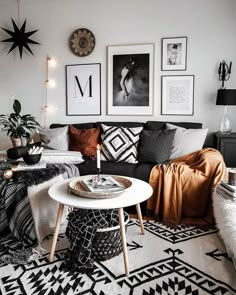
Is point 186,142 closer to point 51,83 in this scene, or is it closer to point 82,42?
point 82,42

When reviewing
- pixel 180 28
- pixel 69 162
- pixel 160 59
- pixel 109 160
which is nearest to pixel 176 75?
pixel 160 59

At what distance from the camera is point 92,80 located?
380 centimetres

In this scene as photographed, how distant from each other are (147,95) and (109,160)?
1043 mm

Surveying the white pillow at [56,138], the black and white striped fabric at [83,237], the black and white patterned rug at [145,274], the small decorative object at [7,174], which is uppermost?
the white pillow at [56,138]

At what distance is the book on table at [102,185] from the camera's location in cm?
196

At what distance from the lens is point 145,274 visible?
1.80 metres

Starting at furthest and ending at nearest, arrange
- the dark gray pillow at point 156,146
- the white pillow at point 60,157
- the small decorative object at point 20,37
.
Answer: the small decorative object at point 20,37
the dark gray pillow at point 156,146
the white pillow at point 60,157

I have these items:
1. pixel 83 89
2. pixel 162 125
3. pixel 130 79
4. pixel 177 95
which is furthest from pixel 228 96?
pixel 83 89

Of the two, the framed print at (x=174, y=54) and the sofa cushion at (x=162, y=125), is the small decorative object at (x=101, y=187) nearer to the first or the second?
the sofa cushion at (x=162, y=125)

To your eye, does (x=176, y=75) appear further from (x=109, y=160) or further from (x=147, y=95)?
(x=109, y=160)

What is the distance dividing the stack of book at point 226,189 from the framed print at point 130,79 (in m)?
1.63

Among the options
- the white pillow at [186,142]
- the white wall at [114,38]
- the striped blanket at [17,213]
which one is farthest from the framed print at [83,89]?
the striped blanket at [17,213]

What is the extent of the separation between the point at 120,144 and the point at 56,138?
82cm

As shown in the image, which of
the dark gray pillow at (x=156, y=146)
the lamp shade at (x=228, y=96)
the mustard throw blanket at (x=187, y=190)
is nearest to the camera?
the mustard throw blanket at (x=187, y=190)
